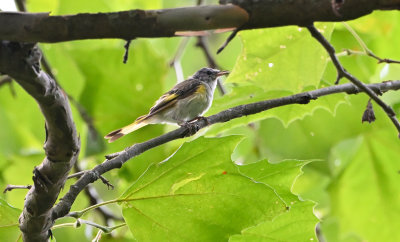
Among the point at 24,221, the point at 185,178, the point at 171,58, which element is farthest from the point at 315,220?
the point at 171,58

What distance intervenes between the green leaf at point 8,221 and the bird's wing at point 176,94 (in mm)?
1488

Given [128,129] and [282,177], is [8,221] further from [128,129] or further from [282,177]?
[128,129]

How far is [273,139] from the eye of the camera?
4438 millimetres

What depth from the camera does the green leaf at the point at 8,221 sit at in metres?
2.25

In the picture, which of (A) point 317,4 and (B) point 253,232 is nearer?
(A) point 317,4

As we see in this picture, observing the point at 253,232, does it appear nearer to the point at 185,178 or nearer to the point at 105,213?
the point at 185,178

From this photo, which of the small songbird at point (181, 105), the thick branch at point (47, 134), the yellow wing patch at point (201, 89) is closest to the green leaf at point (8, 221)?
the thick branch at point (47, 134)

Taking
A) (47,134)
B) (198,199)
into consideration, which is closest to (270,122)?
(198,199)

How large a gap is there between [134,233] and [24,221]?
1.65 ft

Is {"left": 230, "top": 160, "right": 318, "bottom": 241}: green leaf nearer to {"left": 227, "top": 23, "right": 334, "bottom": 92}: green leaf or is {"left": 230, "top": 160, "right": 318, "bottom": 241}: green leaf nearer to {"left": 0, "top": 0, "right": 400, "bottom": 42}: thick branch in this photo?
{"left": 227, "top": 23, "right": 334, "bottom": 92}: green leaf

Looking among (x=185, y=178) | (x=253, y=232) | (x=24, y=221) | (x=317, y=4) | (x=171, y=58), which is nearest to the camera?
(x=317, y=4)

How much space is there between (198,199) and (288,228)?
487 mm

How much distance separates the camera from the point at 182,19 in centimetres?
147

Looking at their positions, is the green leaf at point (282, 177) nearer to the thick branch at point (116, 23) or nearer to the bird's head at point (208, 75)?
the thick branch at point (116, 23)
